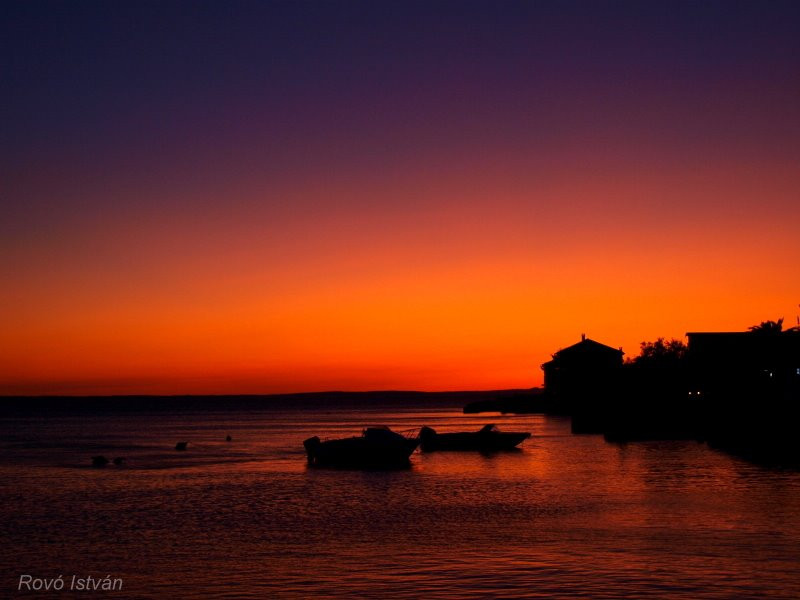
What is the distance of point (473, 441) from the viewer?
80.4 meters

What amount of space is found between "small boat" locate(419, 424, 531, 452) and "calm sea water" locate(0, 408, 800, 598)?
14129 millimetres

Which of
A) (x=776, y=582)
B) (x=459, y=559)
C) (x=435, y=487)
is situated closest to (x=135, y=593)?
A: (x=459, y=559)

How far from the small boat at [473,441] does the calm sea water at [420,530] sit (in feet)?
46.4

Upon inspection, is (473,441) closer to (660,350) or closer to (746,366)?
(746,366)

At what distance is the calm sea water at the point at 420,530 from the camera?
24.6 metres

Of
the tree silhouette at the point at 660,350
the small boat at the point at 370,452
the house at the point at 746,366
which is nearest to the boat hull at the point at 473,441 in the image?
the small boat at the point at 370,452

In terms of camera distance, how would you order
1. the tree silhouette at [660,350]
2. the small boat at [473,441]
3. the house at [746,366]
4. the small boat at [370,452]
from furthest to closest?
1. the tree silhouette at [660,350]
2. the small boat at [473,441]
3. the house at [746,366]
4. the small boat at [370,452]

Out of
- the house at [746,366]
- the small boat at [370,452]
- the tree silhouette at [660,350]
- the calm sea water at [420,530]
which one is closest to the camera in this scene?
the calm sea water at [420,530]

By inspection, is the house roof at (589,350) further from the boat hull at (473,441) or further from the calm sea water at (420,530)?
the calm sea water at (420,530)

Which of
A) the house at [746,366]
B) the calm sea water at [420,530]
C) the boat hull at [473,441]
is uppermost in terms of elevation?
the house at [746,366]

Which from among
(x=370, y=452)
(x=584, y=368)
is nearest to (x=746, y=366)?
(x=370, y=452)

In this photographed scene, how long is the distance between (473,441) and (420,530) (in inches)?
1830

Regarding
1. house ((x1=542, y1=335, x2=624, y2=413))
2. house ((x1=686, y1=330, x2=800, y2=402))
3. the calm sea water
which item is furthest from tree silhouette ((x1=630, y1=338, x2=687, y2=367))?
the calm sea water

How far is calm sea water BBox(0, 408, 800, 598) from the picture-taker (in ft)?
80.8
